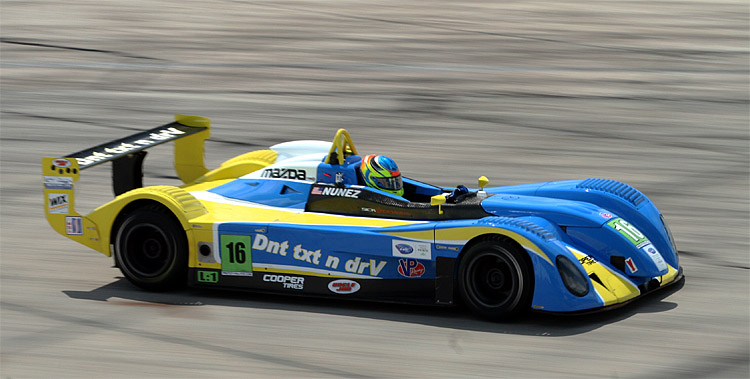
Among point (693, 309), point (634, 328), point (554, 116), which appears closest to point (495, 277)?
point (634, 328)

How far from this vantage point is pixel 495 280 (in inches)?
324

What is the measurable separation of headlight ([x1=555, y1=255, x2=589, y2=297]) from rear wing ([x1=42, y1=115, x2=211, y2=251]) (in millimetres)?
4640

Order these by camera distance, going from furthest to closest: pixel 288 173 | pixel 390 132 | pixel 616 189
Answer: pixel 390 132, pixel 288 173, pixel 616 189

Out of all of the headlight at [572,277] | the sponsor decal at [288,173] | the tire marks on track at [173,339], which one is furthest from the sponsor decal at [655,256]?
the sponsor decal at [288,173]

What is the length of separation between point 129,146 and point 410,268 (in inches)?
146

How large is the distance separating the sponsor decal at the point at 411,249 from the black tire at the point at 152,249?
213 cm

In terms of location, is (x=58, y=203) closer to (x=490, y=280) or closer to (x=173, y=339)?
(x=173, y=339)

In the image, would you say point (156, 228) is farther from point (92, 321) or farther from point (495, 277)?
point (495, 277)

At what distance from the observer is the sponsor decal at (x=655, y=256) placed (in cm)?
862

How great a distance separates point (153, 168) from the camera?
48.2 ft

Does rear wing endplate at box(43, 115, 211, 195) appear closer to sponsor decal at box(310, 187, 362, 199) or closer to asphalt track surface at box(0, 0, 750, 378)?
asphalt track surface at box(0, 0, 750, 378)

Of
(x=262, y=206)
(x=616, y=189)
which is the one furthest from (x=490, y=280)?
(x=262, y=206)

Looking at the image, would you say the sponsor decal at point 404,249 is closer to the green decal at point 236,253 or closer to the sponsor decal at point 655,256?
the green decal at point 236,253

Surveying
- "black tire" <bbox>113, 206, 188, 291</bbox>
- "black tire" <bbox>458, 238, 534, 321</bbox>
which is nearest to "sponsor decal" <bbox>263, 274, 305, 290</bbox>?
"black tire" <bbox>113, 206, 188, 291</bbox>
